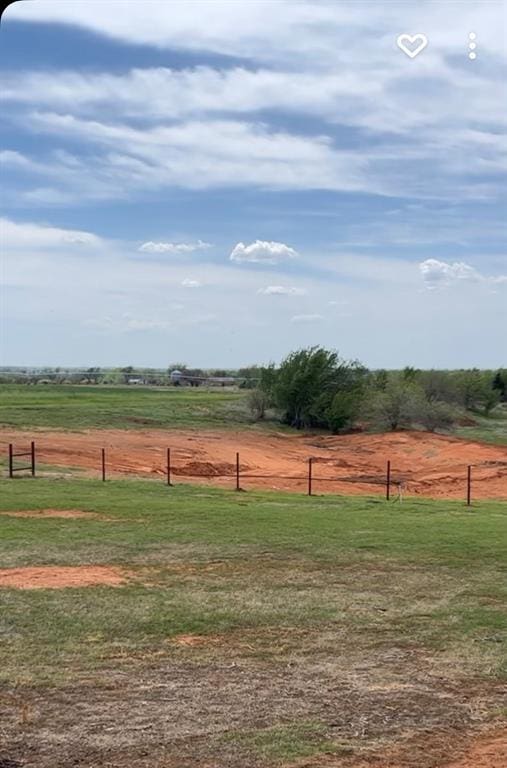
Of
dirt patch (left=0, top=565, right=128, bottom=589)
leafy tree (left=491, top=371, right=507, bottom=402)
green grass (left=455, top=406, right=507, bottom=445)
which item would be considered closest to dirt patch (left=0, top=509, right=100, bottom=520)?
dirt patch (left=0, top=565, right=128, bottom=589)

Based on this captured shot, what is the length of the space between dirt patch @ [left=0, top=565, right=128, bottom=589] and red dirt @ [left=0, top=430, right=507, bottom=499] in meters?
15.4

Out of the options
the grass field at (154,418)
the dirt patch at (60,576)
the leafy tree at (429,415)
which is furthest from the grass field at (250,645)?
the leafy tree at (429,415)

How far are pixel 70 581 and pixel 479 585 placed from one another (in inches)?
218

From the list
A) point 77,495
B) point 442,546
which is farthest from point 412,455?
point 442,546

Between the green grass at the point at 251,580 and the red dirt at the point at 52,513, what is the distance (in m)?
0.44

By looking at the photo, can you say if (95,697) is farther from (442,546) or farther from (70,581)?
(442,546)

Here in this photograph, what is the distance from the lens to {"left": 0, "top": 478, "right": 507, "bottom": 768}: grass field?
6.34 metres

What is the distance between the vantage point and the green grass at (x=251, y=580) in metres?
9.09

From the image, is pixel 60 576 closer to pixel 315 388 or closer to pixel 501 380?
pixel 315 388

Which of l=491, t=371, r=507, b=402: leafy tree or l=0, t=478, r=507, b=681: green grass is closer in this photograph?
l=0, t=478, r=507, b=681: green grass

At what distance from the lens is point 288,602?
1091 cm

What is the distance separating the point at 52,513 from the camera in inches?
730

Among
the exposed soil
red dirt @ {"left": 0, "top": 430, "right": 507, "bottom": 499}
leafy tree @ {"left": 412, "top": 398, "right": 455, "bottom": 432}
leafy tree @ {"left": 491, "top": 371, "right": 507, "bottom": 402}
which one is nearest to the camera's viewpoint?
the exposed soil

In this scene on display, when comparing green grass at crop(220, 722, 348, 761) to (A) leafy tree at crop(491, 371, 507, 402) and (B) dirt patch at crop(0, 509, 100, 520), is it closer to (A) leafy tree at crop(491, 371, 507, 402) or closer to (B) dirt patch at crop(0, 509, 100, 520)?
(B) dirt patch at crop(0, 509, 100, 520)
